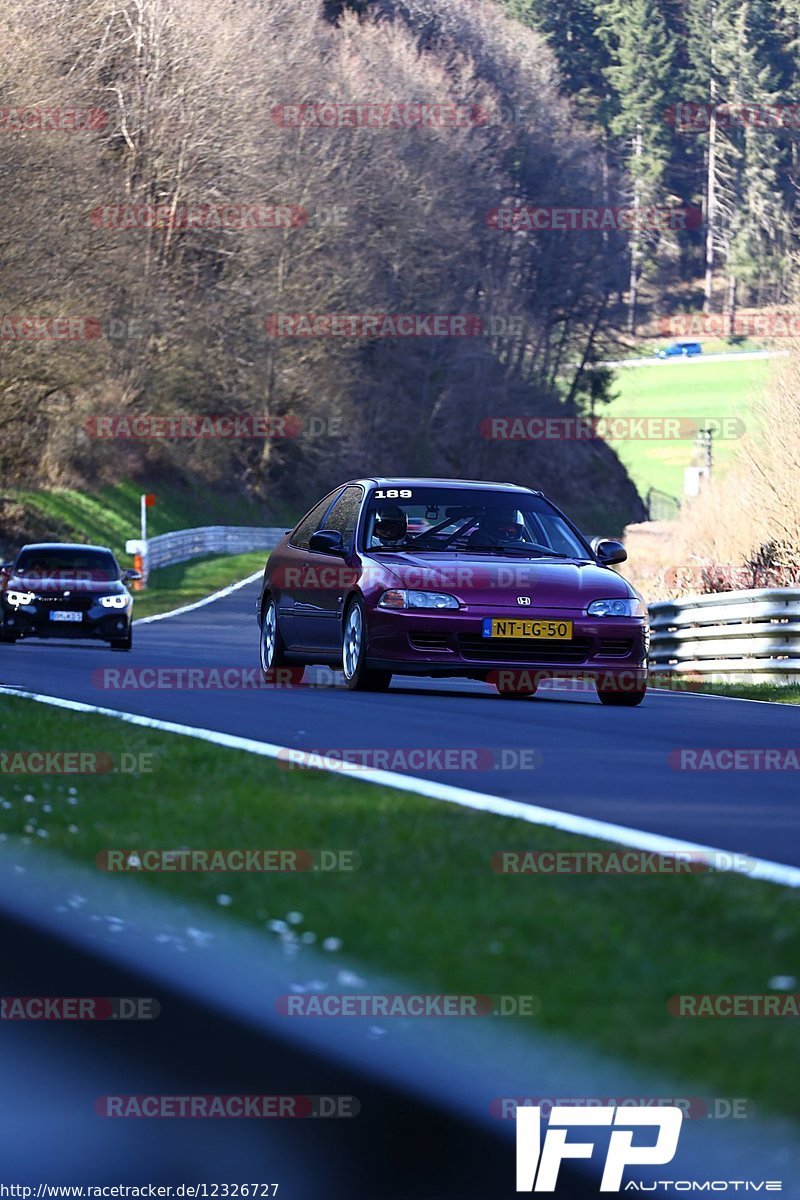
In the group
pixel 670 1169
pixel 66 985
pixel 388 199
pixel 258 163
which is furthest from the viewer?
pixel 388 199

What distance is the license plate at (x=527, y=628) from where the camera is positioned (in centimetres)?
1575

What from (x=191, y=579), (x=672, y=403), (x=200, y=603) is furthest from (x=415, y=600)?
(x=672, y=403)

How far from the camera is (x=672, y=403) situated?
133500 millimetres

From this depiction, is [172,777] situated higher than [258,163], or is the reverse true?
[258,163]

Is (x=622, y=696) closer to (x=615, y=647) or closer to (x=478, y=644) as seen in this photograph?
(x=615, y=647)

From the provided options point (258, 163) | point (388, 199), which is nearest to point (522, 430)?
point (388, 199)

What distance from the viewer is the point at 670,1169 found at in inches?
149

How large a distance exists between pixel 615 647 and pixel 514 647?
2.56ft

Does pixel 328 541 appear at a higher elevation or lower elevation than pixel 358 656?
higher

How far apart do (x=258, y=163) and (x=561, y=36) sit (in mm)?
76783

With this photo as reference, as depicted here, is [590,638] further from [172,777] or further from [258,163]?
[258,163]

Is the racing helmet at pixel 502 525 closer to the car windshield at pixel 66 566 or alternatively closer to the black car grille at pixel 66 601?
the black car grille at pixel 66 601

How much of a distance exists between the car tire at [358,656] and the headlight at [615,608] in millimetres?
1589

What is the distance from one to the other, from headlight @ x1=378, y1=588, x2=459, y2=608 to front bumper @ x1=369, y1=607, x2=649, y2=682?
0.19 ft
